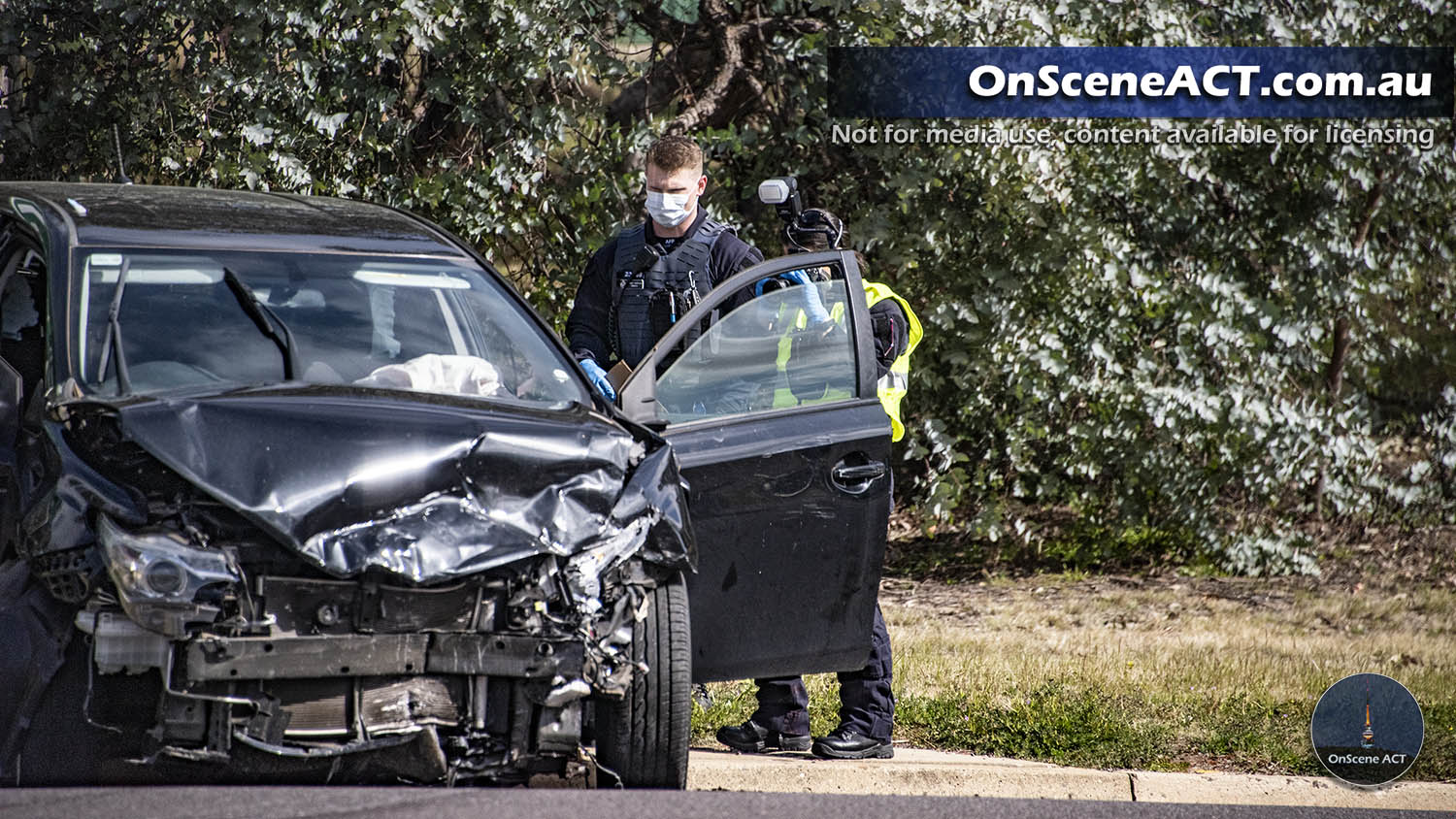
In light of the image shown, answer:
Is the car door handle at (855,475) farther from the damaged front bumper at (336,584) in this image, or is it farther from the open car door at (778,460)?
the damaged front bumper at (336,584)

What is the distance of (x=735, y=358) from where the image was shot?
5.04 meters

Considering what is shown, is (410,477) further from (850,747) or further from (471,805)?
(850,747)

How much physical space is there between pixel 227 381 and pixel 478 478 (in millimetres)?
915

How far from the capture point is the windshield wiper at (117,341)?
4.23 m

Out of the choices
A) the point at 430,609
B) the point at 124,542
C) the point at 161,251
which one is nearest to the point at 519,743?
the point at 430,609

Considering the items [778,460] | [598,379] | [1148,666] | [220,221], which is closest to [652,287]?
[598,379]

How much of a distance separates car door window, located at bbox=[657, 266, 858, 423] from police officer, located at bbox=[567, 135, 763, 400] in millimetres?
454

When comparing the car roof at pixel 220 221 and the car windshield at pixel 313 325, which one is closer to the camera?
the car windshield at pixel 313 325

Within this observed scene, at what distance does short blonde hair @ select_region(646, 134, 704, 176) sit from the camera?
18.8 feet

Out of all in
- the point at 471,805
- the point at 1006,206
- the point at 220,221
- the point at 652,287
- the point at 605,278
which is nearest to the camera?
the point at 471,805

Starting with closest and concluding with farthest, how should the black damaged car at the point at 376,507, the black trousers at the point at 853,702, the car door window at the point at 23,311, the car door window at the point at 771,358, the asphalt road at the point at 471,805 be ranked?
the black damaged car at the point at 376,507, the asphalt road at the point at 471,805, the car door window at the point at 23,311, the car door window at the point at 771,358, the black trousers at the point at 853,702

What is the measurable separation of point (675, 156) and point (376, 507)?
2305mm

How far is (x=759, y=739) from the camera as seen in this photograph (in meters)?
5.45

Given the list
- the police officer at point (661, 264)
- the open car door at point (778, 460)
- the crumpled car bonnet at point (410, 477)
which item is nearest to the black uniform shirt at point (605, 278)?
the police officer at point (661, 264)
